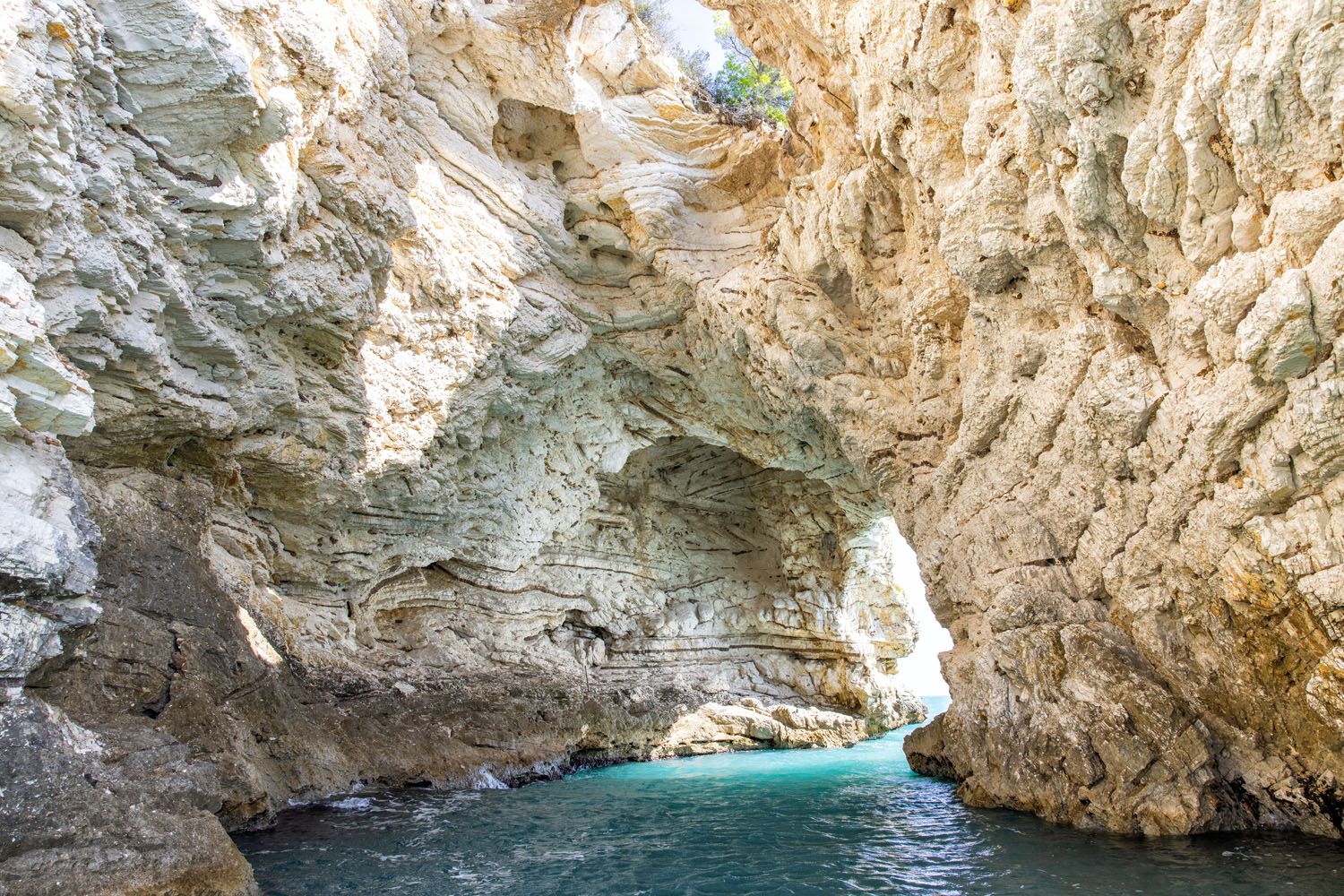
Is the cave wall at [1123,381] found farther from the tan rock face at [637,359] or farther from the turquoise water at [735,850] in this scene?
the turquoise water at [735,850]

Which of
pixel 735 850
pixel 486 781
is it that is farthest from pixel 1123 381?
pixel 486 781

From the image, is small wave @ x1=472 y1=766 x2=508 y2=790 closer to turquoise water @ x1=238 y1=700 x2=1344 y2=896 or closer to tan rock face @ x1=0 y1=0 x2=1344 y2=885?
tan rock face @ x1=0 y1=0 x2=1344 y2=885

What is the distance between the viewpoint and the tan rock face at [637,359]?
577cm

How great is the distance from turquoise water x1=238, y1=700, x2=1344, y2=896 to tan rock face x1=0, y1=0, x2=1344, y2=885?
0.68m

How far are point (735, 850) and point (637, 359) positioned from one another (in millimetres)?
8909

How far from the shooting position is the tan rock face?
577 cm

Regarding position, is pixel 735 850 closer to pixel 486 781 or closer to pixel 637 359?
pixel 486 781

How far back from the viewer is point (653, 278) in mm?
13617

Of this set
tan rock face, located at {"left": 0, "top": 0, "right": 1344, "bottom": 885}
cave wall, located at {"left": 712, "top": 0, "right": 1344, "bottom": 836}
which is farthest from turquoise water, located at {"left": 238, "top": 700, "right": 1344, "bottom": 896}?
cave wall, located at {"left": 712, "top": 0, "right": 1344, "bottom": 836}

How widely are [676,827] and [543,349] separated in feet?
24.7

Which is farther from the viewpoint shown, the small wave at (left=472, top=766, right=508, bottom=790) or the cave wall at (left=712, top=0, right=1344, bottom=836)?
the small wave at (left=472, top=766, right=508, bottom=790)

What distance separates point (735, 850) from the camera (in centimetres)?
703

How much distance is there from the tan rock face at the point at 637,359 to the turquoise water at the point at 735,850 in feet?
2.22

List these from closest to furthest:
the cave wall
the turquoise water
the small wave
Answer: the cave wall < the turquoise water < the small wave
